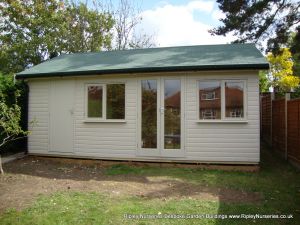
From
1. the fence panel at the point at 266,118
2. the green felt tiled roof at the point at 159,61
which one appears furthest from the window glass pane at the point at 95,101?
the fence panel at the point at 266,118

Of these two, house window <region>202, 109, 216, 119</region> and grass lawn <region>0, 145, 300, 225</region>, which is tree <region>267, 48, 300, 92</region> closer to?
house window <region>202, 109, 216, 119</region>

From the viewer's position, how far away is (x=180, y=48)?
39.3ft

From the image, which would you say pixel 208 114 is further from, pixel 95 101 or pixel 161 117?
pixel 95 101

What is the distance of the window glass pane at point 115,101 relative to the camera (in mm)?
9797

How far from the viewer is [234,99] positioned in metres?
8.93

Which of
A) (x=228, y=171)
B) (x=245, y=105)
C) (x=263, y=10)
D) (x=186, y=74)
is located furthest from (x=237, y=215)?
(x=263, y=10)

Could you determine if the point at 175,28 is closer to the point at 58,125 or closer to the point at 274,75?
the point at 274,75

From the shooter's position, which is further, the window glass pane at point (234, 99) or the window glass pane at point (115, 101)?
the window glass pane at point (115, 101)

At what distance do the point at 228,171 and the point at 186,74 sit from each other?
3039 millimetres

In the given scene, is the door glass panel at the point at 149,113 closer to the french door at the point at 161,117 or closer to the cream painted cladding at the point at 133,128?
the french door at the point at 161,117

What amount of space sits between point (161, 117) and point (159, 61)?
72.3 inches

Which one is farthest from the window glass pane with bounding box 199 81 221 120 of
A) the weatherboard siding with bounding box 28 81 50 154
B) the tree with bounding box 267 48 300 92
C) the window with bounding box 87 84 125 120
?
the tree with bounding box 267 48 300 92

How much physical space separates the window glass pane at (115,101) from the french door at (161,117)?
0.59m

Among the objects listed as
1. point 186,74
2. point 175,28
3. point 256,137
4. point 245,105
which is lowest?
point 256,137
